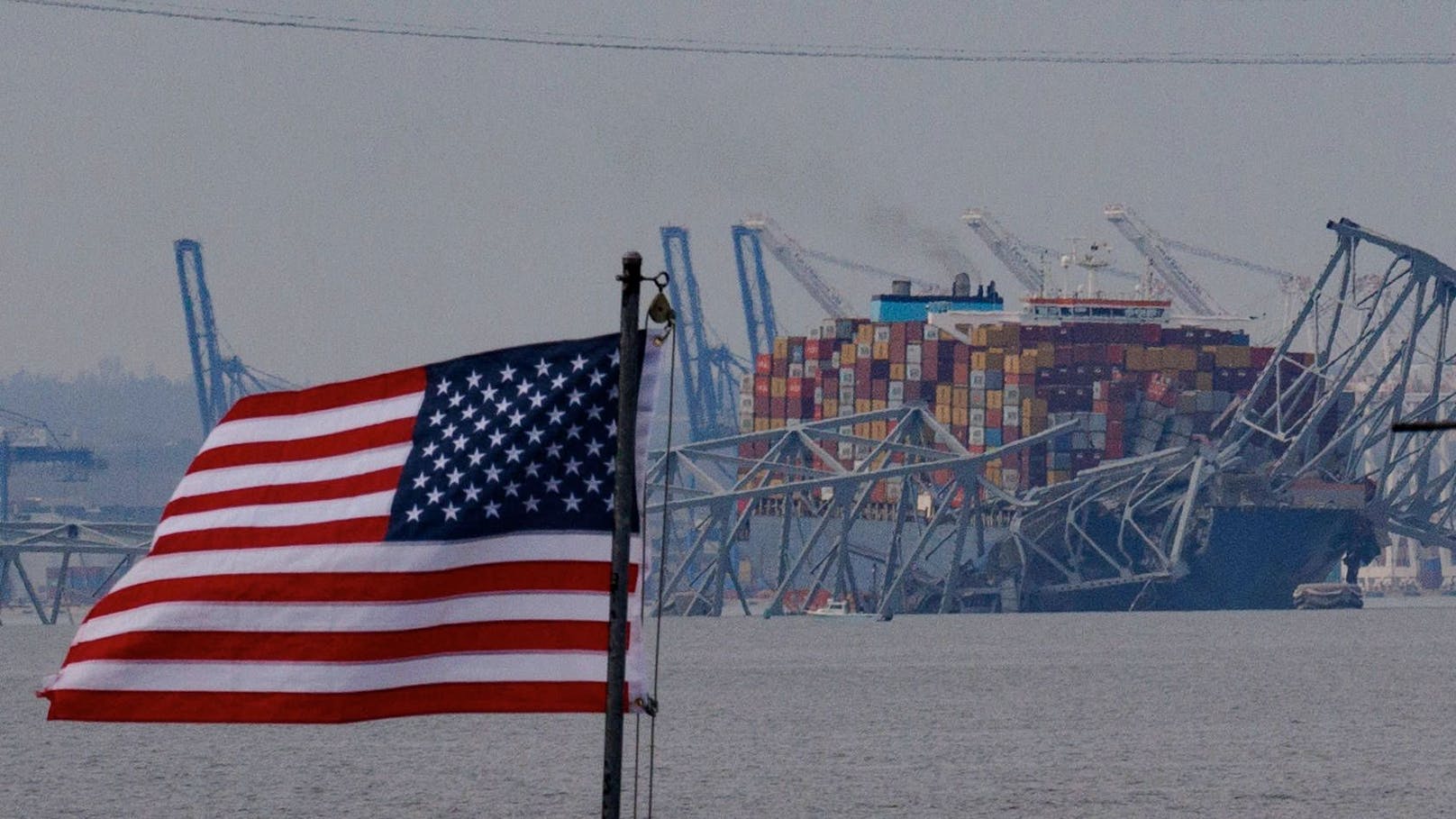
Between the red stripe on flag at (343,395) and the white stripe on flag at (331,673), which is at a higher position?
the red stripe on flag at (343,395)

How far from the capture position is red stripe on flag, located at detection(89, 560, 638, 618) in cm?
1282

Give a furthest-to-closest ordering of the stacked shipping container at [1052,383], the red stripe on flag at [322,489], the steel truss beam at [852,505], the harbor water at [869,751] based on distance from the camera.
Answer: the stacked shipping container at [1052,383]
the steel truss beam at [852,505]
the harbor water at [869,751]
the red stripe on flag at [322,489]

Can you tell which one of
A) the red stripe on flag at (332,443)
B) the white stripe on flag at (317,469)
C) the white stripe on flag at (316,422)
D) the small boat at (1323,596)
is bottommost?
the white stripe on flag at (317,469)

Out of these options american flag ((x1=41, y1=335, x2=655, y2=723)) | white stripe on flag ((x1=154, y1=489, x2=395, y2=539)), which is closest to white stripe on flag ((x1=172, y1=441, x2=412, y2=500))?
american flag ((x1=41, y1=335, x2=655, y2=723))

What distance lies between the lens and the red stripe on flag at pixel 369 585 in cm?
1282

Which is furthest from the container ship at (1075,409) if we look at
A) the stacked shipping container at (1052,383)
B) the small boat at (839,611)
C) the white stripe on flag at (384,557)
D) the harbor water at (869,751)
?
the white stripe on flag at (384,557)

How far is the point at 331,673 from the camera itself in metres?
12.9

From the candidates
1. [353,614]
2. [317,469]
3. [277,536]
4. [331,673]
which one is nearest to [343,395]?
[317,469]

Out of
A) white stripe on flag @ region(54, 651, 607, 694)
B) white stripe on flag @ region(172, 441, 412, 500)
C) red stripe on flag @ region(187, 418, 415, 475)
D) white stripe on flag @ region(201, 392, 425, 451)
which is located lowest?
white stripe on flag @ region(54, 651, 607, 694)

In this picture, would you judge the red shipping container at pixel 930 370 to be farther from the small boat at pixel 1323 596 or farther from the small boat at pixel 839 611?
the small boat at pixel 1323 596

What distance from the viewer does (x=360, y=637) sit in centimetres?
1285

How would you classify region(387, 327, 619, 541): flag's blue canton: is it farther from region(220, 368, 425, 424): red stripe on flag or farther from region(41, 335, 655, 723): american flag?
region(220, 368, 425, 424): red stripe on flag

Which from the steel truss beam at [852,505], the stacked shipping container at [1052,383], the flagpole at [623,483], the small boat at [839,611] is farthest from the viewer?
the stacked shipping container at [1052,383]

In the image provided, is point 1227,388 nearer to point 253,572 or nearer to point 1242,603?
point 1242,603
